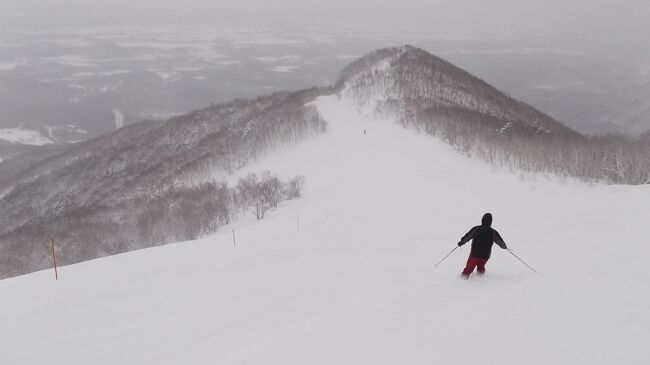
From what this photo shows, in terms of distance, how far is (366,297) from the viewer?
11.4 metres

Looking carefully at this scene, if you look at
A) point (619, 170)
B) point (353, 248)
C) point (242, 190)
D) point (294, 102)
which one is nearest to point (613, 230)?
point (353, 248)

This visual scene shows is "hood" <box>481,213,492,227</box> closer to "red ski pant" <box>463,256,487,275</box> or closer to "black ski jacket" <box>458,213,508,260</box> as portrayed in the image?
"black ski jacket" <box>458,213,508,260</box>

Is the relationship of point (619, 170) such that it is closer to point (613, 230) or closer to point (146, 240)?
point (613, 230)

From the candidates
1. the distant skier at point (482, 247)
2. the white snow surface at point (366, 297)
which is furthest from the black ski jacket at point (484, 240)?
the white snow surface at point (366, 297)

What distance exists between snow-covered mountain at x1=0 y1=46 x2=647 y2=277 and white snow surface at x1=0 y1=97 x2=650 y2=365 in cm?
2111

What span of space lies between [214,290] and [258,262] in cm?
313

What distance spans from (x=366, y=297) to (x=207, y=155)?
72.7m

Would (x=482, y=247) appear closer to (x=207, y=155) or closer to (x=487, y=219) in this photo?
(x=487, y=219)

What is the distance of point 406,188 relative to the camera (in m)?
33.1

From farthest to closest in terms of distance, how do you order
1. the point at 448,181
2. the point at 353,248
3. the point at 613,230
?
the point at 448,181 → the point at 353,248 → the point at 613,230

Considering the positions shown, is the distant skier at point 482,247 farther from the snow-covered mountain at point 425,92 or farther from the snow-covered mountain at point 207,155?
the snow-covered mountain at point 425,92

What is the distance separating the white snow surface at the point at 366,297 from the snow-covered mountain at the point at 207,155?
21.1 metres

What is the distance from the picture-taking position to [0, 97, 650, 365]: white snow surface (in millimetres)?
8469

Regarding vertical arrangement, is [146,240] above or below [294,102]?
below
